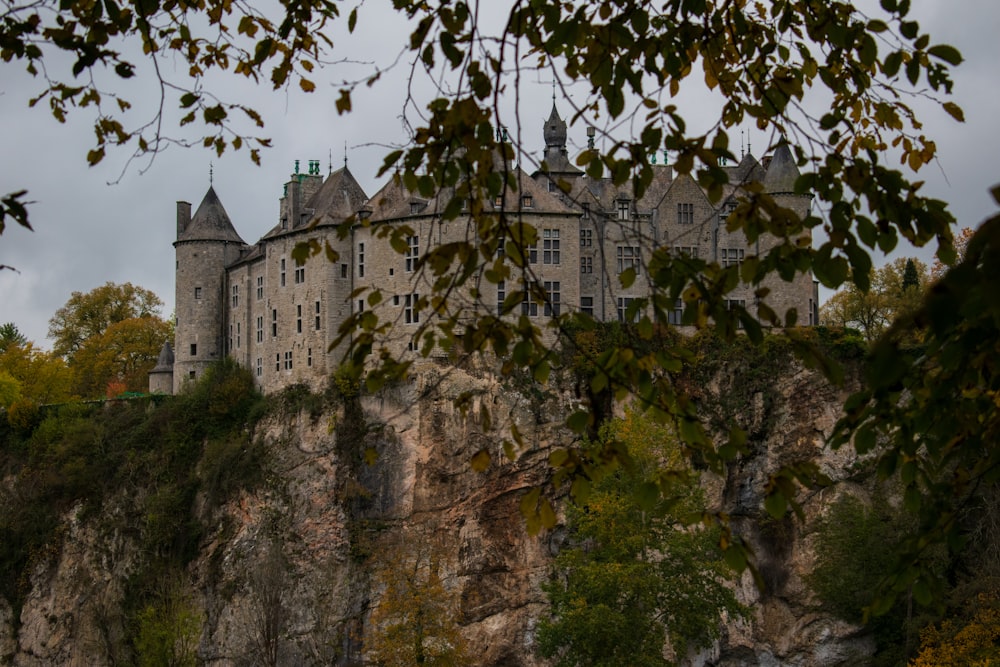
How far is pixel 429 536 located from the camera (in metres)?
44.7

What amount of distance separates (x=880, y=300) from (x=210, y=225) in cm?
3189

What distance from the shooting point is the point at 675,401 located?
7324 millimetres

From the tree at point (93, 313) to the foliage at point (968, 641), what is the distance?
187 ft

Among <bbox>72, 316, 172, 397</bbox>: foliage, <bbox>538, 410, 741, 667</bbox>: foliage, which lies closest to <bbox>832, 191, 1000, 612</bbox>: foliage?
<bbox>538, 410, 741, 667</bbox>: foliage

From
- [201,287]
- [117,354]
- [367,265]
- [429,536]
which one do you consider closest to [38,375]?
[117,354]

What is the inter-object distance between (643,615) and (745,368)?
59.9ft

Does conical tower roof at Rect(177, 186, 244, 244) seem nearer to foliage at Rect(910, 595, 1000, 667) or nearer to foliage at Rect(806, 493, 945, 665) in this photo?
foliage at Rect(806, 493, 945, 665)

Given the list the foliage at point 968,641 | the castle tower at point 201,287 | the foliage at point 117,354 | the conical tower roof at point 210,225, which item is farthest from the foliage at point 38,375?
the foliage at point 968,641

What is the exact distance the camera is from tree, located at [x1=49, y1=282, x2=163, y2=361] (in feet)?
258

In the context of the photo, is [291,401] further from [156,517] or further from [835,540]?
[835,540]

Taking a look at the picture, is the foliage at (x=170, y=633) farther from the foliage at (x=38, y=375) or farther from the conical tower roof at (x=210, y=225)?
the foliage at (x=38, y=375)

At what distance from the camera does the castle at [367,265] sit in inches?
1876

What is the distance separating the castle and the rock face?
3.35 meters

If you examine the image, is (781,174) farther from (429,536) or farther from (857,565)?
(429,536)
